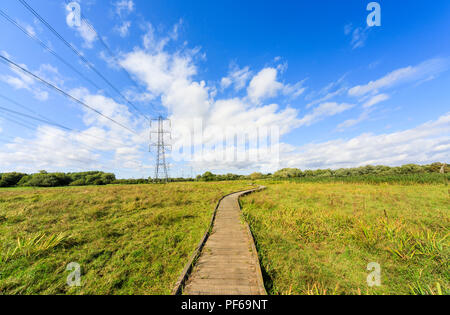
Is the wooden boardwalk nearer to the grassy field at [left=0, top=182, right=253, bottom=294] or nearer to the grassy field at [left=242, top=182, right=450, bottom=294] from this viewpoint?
the grassy field at [left=242, top=182, right=450, bottom=294]

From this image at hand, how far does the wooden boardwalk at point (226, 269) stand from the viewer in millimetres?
3980

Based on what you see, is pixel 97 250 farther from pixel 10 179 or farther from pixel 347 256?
pixel 10 179

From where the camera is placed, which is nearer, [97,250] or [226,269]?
[226,269]

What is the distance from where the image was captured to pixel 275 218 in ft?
31.2

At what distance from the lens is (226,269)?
4766mm

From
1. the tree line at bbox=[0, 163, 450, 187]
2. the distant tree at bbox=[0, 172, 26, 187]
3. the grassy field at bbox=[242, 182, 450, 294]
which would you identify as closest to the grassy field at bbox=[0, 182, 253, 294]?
the grassy field at bbox=[242, 182, 450, 294]

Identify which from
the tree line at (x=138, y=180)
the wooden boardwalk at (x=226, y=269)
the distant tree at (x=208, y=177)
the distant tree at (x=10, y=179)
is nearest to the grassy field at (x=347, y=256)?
the wooden boardwalk at (x=226, y=269)

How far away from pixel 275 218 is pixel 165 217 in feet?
26.0

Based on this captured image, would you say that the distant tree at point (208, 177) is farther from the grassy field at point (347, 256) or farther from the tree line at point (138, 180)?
the grassy field at point (347, 256)

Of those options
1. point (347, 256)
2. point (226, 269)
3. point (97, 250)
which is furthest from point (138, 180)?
point (347, 256)
